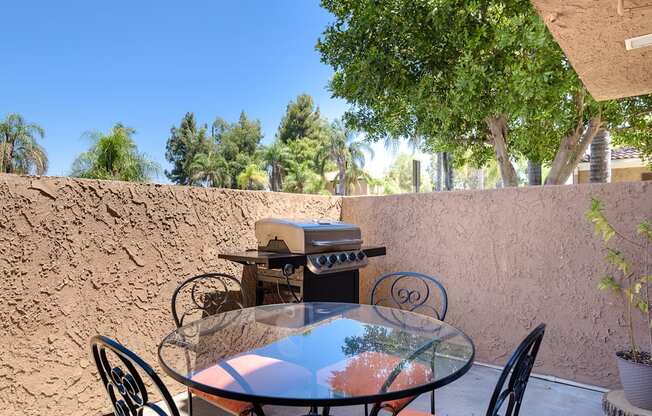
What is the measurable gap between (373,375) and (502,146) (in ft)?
24.4

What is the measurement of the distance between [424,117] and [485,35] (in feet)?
5.88

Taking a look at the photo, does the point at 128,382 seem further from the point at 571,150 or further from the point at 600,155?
the point at 600,155

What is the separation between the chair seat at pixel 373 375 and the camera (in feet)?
4.59

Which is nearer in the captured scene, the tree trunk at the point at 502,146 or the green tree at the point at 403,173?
the tree trunk at the point at 502,146

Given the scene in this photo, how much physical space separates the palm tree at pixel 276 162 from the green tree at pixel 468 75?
81.2 feet

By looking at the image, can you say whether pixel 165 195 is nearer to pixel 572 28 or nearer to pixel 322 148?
pixel 572 28

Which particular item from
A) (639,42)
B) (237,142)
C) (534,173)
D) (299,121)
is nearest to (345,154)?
(299,121)

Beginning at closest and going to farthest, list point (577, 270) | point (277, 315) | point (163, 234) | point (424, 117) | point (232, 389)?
point (232, 389)
point (277, 315)
point (163, 234)
point (577, 270)
point (424, 117)

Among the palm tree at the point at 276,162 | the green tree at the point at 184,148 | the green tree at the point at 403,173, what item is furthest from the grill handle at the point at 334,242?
the green tree at the point at 403,173

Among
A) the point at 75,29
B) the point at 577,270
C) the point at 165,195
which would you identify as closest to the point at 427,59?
the point at 577,270

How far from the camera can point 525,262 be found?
131 inches

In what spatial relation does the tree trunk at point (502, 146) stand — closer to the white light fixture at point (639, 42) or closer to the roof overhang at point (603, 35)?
the roof overhang at point (603, 35)

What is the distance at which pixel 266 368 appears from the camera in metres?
1.60

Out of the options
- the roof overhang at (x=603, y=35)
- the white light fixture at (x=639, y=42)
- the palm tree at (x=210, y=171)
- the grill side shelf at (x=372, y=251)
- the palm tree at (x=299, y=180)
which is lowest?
the grill side shelf at (x=372, y=251)
